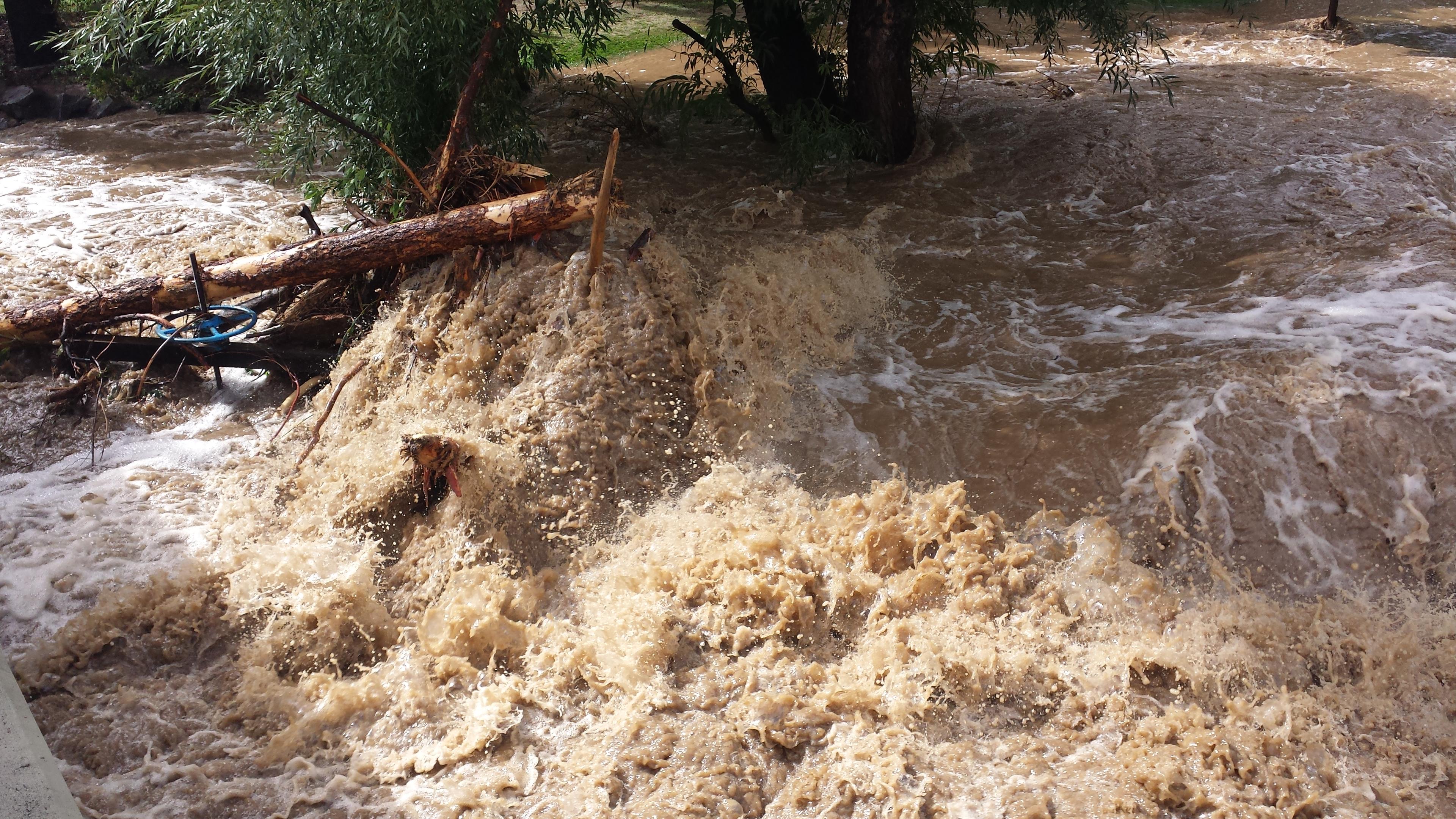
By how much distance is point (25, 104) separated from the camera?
957cm

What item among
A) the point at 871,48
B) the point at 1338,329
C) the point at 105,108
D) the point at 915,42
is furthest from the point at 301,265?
the point at 105,108

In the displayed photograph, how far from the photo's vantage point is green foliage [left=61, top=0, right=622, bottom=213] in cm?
524

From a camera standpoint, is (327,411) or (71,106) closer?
(327,411)

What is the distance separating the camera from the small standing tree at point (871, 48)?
6645 mm

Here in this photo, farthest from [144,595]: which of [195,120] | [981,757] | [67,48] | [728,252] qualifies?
[67,48]

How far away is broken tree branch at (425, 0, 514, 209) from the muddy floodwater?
1.83ft

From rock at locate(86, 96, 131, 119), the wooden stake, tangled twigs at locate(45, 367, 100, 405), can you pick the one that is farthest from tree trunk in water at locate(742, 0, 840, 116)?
rock at locate(86, 96, 131, 119)

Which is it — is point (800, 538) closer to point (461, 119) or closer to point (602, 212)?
point (602, 212)

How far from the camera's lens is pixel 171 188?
7.56m

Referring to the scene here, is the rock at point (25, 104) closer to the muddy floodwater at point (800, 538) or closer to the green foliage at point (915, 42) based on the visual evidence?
the muddy floodwater at point (800, 538)

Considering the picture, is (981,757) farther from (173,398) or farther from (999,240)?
(173,398)

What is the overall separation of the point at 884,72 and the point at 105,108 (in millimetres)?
7990

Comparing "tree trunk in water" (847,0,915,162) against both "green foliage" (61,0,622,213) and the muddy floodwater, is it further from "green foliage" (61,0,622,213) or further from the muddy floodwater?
"green foliage" (61,0,622,213)

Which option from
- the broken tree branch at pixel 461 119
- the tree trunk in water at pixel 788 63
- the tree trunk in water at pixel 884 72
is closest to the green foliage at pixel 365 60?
the broken tree branch at pixel 461 119
